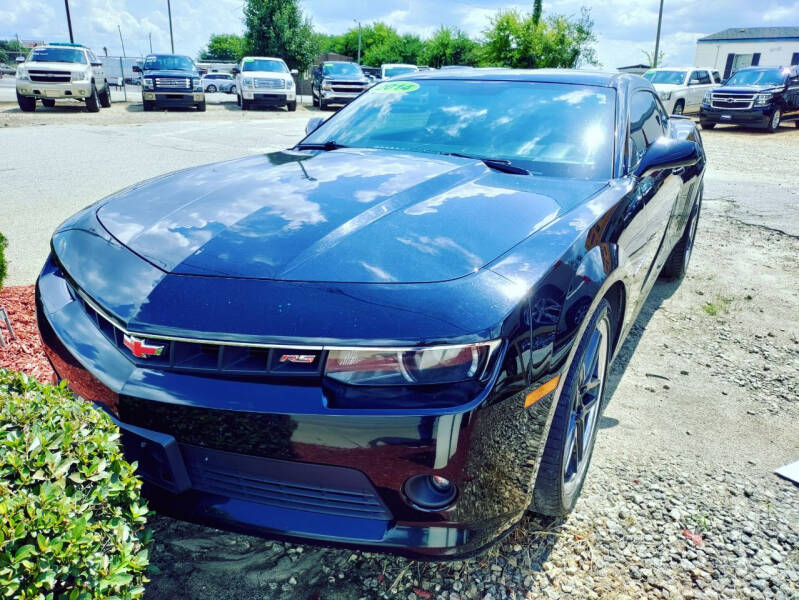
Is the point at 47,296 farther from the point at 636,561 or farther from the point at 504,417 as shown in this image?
the point at 636,561

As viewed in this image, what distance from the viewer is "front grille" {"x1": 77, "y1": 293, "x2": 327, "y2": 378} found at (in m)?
1.52

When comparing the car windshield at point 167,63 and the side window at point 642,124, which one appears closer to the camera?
the side window at point 642,124

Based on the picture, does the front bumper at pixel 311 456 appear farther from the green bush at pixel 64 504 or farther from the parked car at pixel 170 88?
the parked car at pixel 170 88

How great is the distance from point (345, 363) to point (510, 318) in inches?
16.8

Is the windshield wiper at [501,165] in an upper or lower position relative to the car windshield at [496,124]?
lower

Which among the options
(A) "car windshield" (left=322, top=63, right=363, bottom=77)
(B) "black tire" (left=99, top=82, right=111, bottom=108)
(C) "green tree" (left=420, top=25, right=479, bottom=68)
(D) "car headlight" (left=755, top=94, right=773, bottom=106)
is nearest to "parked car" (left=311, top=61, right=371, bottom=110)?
(A) "car windshield" (left=322, top=63, right=363, bottom=77)

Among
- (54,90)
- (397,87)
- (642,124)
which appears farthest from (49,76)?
(642,124)

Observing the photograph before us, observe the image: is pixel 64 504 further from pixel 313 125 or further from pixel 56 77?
pixel 56 77

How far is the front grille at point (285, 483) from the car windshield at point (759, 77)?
20.4m

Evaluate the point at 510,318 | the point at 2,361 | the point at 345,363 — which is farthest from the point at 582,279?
the point at 2,361

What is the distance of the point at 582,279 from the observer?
1.88m

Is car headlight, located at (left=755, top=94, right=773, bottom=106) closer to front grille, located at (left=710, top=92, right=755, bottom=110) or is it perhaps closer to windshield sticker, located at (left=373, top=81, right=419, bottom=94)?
front grille, located at (left=710, top=92, right=755, bottom=110)

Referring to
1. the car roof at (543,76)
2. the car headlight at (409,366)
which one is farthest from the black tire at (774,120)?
the car headlight at (409,366)

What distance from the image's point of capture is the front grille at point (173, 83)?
1800 cm
